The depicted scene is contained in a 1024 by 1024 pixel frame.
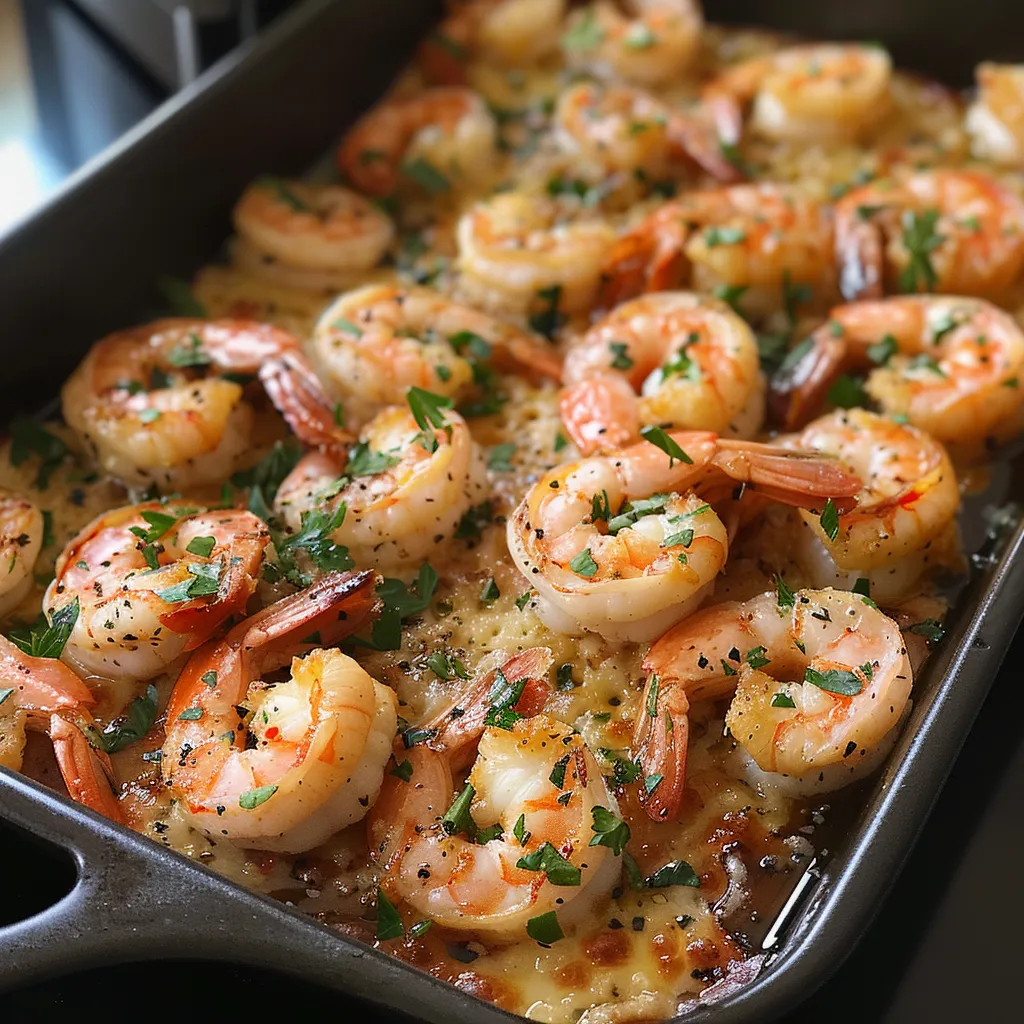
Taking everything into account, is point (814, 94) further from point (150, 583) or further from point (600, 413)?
point (150, 583)

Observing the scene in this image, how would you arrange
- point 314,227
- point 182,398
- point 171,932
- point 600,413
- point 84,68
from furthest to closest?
point 84,68 → point 314,227 → point 182,398 → point 600,413 → point 171,932

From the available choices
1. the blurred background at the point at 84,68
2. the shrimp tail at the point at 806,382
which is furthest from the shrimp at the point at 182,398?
the blurred background at the point at 84,68

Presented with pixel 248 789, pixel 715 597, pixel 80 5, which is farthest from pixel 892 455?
pixel 80 5

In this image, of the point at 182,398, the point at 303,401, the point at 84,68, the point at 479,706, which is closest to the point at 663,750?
the point at 479,706

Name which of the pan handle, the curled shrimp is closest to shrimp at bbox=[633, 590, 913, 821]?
the pan handle

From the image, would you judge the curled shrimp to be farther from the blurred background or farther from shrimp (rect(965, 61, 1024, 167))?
the blurred background

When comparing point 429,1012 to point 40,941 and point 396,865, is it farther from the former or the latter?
point 40,941

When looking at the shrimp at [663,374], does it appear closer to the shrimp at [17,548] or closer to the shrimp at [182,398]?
the shrimp at [182,398]

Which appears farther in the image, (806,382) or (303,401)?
(806,382)
